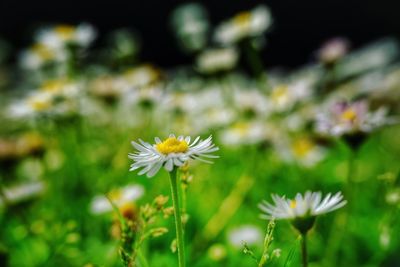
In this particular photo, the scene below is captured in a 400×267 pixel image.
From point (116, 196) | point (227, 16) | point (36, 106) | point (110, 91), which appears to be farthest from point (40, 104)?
point (227, 16)

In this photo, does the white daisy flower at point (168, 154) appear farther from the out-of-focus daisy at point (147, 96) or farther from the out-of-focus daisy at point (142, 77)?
the out-of-focus daisy at point (142, 77)

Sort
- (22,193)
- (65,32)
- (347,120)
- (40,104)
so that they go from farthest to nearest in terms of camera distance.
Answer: (65,32)
(40,104)
(22,193)
(347,120)

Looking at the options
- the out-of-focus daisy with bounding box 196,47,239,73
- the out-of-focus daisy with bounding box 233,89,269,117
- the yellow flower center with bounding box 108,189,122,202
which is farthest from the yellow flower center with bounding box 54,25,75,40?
the yellow flower center with bounding box 108,189,122,202

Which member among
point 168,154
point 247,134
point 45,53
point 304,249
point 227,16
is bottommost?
point 304,249

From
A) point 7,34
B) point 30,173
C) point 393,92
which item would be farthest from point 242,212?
point 7,34

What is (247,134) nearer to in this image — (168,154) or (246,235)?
(246,235)

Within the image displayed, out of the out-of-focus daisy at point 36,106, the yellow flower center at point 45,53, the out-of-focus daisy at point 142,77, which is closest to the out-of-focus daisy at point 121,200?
Result: the out-of-focus daisy at point 36,106

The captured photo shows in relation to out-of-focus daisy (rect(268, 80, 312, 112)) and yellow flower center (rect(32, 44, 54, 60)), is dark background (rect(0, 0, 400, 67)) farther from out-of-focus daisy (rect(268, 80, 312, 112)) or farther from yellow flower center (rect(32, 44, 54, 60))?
out-of-focus daisy (rect(268, 80, 312, 112))
